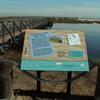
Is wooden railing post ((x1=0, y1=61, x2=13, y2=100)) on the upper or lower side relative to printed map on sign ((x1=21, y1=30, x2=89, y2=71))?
lower

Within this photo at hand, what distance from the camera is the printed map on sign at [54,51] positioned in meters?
8.39

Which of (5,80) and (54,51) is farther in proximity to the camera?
(54,51)

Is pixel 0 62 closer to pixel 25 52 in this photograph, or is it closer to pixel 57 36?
pixel 25 52

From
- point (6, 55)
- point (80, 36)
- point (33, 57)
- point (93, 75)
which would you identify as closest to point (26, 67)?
point (33, 57)

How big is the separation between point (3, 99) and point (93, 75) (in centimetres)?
493

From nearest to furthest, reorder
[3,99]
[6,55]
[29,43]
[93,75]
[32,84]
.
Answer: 1. [3,99]
2. [29,43]
3. [32,84]
4. [93,75]
5. [6,55]

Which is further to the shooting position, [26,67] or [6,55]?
[6,55]

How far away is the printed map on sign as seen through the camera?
8.39 m

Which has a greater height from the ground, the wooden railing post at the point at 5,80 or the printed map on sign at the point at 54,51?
the printed map on sign at the point at 54,51

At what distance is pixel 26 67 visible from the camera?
27.5 feet

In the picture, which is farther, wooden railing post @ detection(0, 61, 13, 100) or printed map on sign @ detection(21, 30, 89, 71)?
printed map on sign @ detection(21, 30, 89, 71)

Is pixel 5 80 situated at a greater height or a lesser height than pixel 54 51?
lesser

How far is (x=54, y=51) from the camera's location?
8648mm

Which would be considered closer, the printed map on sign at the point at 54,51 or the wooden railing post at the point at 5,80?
the wooden railing post at the point at 5,80
